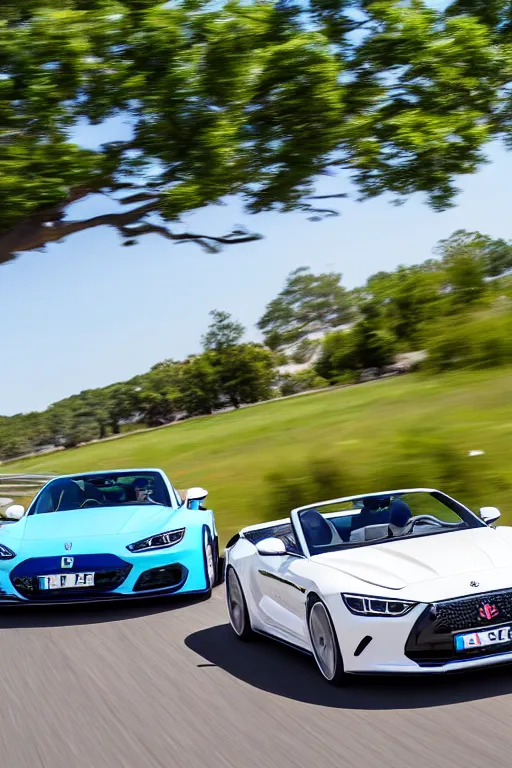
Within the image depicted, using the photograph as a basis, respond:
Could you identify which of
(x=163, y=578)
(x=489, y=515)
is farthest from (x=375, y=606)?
(x=163, y=578)

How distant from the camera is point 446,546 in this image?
652 centimetres

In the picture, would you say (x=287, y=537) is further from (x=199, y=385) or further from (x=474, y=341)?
(x=199, y=385)

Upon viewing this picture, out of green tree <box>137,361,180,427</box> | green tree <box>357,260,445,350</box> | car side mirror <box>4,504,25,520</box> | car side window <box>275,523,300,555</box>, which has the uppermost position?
car side window <box>275,523,300,555</box>

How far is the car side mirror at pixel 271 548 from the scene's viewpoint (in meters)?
7.04

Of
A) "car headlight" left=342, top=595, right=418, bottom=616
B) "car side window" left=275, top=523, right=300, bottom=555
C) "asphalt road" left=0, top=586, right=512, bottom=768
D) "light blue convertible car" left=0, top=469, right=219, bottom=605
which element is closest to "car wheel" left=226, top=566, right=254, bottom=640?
"asphalt road" left=0, top=586, right=512, bottom=768

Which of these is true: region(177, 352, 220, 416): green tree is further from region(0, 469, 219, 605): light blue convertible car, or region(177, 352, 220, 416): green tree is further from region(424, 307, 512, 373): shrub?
region(0, 469, 219, 605): light blue convertible car

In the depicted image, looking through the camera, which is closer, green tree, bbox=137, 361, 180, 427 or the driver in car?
the driver in car

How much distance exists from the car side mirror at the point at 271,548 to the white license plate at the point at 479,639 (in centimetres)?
163

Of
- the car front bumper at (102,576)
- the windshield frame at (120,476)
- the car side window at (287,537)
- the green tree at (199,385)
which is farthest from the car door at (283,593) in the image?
the green tree at (199,385)

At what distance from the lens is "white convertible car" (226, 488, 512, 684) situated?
5707 mm

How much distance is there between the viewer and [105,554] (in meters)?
9.47

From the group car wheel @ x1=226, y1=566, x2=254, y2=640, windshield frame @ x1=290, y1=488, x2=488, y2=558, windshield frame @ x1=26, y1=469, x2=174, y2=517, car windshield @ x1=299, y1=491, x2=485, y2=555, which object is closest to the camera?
windshield frame @ x1=290, y1=488, x2=488, y2=558

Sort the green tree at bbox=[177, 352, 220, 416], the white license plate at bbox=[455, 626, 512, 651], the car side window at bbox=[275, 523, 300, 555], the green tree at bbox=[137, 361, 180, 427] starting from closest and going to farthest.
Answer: the white license plate at bbox=[455, 626, 512, 651]
the car side window at bbox=[275, 523, 300, 555]
the green tree at bbox=[177, 352, 220, 416]
the green tree at bbox=[137, 361, 180, 427]

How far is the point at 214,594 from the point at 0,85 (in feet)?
21.3
